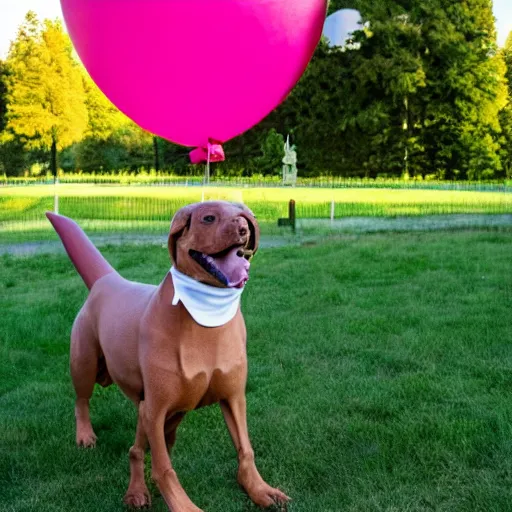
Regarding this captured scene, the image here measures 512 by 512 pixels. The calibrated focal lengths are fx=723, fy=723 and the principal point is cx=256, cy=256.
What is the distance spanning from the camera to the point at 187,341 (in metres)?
2.54

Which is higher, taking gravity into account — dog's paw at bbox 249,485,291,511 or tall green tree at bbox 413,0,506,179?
tall green tree at bbox 413,0,506,179

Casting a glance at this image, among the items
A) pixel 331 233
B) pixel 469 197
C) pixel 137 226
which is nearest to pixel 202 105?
pixel 331 233

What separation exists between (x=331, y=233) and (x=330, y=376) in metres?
8.16

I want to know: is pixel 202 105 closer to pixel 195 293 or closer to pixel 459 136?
pixel 195 293

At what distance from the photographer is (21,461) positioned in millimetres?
3383

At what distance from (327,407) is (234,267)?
1935 mm

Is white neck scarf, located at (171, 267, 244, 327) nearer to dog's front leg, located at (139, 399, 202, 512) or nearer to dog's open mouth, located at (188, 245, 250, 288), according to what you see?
dog's open mouth, located at (188, 245, 250, 288)

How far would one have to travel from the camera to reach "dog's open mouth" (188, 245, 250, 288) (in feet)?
7.78

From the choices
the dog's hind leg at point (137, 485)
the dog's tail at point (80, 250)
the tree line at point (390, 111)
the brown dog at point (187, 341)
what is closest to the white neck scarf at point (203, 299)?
the brown dog at point (187, 341)

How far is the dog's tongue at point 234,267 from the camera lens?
2.37 meters

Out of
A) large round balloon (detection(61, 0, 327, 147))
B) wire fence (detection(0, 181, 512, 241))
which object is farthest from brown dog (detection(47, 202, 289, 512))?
wire fence (detection(0, 181, 512, 241))

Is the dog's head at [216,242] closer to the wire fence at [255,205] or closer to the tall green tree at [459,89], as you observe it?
the wire fence at [255,205]

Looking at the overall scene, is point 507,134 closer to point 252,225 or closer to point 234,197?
point 234,197

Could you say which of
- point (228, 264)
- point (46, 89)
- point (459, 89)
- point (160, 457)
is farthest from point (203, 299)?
point (459, 89)
